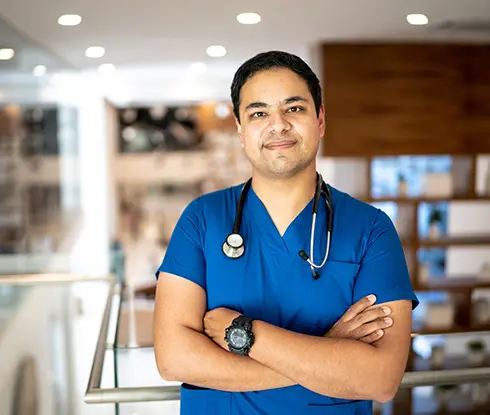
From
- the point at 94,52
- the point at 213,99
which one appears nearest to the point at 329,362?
the point at 94,52

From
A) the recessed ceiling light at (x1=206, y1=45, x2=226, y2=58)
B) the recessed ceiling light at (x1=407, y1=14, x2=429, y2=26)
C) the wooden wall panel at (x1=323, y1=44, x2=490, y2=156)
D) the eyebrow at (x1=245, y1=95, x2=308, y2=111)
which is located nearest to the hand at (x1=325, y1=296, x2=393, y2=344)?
the eyebrow at (x1=245, y1=95, x2=308, y2=111)

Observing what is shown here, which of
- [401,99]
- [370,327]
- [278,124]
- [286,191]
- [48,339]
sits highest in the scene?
[401,99]

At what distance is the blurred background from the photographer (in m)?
2.72

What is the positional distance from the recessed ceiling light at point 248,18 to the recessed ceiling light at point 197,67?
915 millimetres

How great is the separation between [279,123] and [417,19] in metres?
2.34

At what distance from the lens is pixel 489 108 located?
3992 millimetres

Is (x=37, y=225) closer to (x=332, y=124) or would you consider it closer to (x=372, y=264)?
(x=332, y=124)

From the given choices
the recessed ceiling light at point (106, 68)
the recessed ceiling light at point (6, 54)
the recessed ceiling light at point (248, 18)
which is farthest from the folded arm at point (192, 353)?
the recessed ceiling light at point (106, 68)

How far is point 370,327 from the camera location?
1047 mm

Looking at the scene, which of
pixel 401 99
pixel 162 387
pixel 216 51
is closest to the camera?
pixel 162 387

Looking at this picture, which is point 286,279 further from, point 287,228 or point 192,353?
point 192,353

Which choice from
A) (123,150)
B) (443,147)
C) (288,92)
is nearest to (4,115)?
(443,147)

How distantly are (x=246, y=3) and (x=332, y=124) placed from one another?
3.99 feet

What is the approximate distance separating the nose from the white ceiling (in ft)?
5.53
